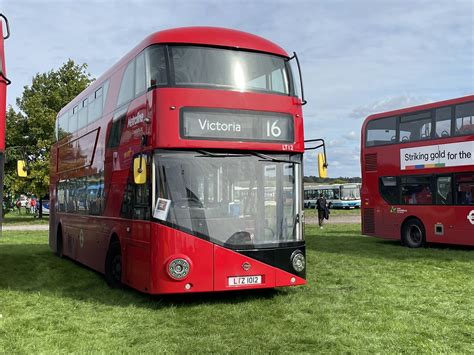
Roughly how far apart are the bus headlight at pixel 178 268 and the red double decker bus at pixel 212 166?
0.05 feet

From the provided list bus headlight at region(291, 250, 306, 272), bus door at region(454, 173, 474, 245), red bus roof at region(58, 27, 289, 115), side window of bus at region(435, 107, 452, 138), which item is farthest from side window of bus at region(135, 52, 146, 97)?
bus door at region(454, 173, 474, 245)

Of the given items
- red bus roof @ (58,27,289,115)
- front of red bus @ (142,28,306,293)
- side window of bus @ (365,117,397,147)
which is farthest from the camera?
side window of bus @ (365,117,397,147)

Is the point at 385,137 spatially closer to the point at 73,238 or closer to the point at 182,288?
the point at 73,238

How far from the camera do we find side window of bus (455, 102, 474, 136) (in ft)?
51.3

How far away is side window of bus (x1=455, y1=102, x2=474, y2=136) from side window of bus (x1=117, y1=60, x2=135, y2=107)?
33.2 feet

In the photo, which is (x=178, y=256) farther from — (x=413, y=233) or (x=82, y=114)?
(x=413, y=233)

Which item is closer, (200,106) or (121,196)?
(200,106)

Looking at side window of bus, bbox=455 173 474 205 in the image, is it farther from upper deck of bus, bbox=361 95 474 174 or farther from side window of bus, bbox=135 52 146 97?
side window of bus, bbox=135 52 146 97

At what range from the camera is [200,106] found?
8273mm

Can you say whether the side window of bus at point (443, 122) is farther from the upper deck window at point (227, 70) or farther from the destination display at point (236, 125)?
the destination display at point (236, 125)

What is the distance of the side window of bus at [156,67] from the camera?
8.34 m

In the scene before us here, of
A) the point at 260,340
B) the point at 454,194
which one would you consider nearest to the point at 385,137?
the point at 454,194

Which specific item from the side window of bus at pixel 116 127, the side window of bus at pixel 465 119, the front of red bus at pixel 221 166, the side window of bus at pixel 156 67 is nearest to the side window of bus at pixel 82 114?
the side window of bus at pixel 116 127

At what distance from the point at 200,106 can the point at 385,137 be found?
458 inches
